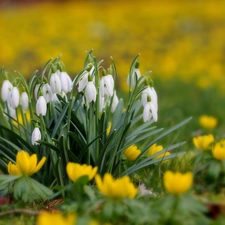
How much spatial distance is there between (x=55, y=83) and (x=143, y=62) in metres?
5.74

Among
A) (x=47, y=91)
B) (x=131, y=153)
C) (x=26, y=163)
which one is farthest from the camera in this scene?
(x=131, y=153)

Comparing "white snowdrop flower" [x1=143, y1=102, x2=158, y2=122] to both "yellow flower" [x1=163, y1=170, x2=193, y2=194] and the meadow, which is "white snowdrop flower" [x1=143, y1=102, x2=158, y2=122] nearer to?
the meadow

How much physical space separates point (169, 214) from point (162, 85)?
442cm

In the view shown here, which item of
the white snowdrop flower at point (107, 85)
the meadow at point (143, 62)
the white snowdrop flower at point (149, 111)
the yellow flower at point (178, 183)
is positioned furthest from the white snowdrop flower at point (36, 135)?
the yellow flower at point (178, 183)

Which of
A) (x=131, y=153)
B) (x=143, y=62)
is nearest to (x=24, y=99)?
(x=131, y=153)

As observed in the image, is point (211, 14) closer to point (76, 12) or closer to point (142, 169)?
point (76, 12)

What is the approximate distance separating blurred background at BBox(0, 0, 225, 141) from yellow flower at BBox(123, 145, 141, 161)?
39.5 inches

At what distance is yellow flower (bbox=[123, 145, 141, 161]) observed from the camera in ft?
9.55

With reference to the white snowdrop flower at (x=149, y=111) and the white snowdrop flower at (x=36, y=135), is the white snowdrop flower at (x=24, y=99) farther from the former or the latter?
the white snowdrop flower at (x=149, y=111)

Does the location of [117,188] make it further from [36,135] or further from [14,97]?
[14,97]

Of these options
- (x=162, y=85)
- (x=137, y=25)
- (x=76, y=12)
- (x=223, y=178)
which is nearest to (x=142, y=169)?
(x=223, y=178)

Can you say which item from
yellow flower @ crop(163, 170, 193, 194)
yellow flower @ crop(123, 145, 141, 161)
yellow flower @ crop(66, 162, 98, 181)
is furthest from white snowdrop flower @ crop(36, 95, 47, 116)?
yellow flower @ crop(163, 170, 193, 194)

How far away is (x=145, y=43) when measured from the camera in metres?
9.98

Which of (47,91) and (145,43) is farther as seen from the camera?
(145,43)
